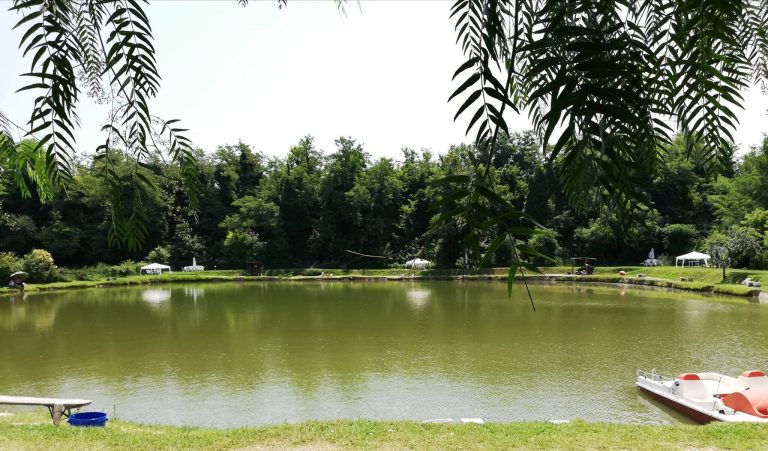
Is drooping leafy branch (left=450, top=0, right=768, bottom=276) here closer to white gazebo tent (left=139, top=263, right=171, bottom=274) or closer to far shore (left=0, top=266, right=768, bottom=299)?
far shore (left=0, top=266, right=768, bottom=299)

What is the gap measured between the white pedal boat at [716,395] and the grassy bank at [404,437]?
4.62ft

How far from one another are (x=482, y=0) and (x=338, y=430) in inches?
257

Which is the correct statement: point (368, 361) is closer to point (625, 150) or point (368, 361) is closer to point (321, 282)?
point (625, 150)

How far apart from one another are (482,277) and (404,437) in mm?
27882

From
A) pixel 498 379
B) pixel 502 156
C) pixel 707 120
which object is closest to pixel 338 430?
pixel 498 379

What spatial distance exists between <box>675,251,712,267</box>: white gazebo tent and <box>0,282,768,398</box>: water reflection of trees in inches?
350

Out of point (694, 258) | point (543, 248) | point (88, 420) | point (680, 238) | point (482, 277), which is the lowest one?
point (88, 420)

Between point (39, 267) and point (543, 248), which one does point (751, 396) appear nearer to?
point (543, 248)

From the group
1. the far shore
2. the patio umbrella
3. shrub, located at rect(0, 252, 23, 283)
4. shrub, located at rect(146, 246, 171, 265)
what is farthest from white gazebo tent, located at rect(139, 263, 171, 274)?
the patio umbrella

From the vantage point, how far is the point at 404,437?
20.2 ft

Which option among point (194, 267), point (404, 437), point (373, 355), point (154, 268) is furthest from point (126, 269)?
point (404, 437)

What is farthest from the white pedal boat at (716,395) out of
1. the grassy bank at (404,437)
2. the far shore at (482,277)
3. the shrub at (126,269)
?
the shrub at (126,269)

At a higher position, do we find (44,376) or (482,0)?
(482,0)

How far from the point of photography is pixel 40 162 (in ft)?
4.45
